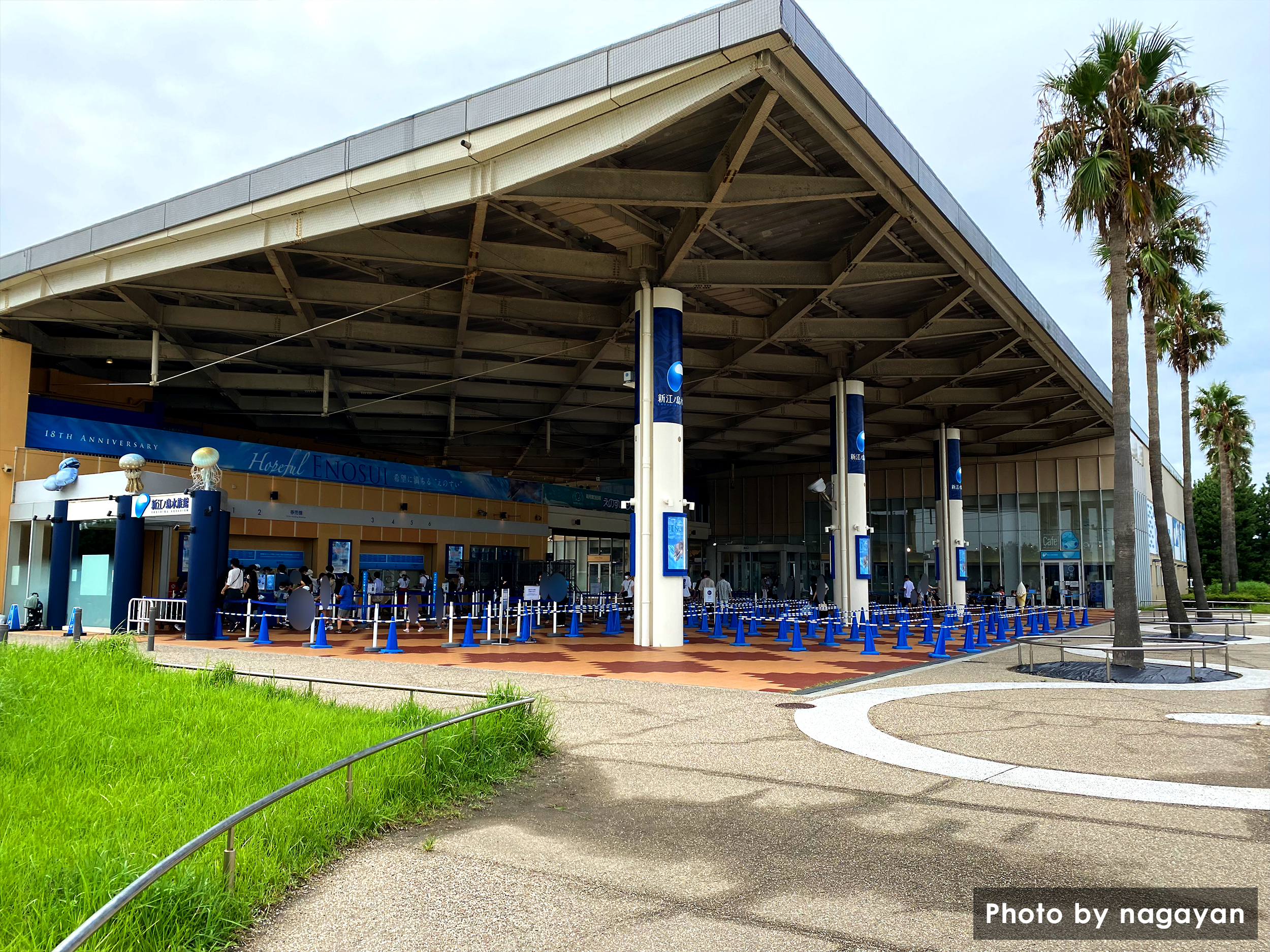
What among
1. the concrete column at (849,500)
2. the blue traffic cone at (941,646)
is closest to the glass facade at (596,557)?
the concrete column at (849,500)

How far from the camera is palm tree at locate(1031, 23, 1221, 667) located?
1605 cm

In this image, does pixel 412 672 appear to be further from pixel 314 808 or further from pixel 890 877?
pixel 890 877

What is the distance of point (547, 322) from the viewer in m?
26.1

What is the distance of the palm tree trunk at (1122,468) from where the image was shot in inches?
622

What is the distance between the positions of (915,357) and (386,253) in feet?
67.7

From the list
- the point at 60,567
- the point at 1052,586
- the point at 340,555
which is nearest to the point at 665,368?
the point at 60,567

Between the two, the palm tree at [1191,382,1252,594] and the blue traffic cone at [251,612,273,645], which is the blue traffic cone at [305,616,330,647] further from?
the palm tree at [1191,382,1252,594]

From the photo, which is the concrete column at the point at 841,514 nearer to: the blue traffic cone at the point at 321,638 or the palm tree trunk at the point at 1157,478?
the palm tree trunk at the point at 1157,478

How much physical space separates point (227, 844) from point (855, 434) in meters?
28.3

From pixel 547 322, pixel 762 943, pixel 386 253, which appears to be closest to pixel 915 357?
pixel 547 322

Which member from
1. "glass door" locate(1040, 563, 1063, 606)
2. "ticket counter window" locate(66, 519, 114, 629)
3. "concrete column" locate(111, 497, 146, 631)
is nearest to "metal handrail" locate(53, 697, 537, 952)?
"concrete column" locate(111, 497, 146, 631)

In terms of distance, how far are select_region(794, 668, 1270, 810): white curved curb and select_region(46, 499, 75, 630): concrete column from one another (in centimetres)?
2048

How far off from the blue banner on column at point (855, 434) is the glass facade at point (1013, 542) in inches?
632

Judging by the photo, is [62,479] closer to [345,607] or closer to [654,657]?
[345,607]
